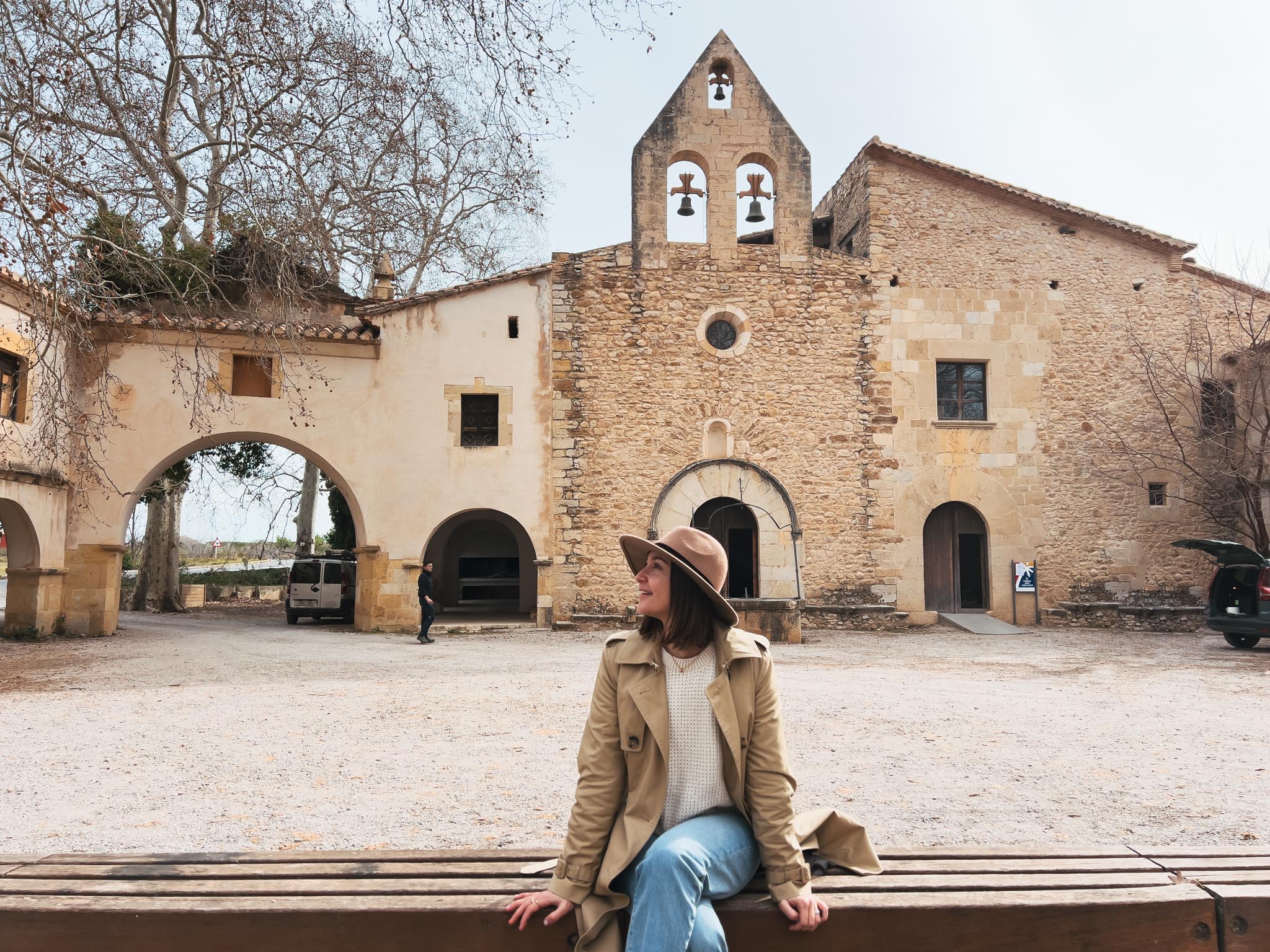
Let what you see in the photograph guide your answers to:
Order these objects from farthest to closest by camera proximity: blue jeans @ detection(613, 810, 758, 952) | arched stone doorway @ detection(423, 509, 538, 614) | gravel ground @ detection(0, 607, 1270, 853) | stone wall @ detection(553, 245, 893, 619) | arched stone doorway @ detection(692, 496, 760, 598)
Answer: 1. arched stone doorway @ detection(423, 509, 538, 614)
2. arched stone doorway @ detection(692, 496, 760, 598)
3. stone wall @ detection(553, 245, 893, 619)
4. gravel ground @ detection(0, 607, 1270, 853)
5. blue jeans @ detection(613, 810, 758, 952)

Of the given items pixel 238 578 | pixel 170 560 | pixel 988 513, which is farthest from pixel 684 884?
pixel 238 578

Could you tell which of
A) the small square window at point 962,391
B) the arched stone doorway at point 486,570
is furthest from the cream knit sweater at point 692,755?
the arched stone doorway at point 486,570

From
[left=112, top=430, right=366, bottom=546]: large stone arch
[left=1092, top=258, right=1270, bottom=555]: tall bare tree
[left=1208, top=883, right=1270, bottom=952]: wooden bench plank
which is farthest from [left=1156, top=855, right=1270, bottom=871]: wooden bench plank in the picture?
[left=1092, top=258, right=1270, bottom=555]: tall bare tree

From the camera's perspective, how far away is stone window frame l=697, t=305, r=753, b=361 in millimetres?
15539

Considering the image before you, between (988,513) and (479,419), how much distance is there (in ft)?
29.9

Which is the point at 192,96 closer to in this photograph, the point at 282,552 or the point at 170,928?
the point at 170,928

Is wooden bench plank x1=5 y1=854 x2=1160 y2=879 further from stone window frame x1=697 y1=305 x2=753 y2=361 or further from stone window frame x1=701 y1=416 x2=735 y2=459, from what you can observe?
stone window frame x1=697 y1=305 x2=753 y2=361

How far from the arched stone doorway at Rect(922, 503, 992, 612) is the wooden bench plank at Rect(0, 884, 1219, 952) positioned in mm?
14121

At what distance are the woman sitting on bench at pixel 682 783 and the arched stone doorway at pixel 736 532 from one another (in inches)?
505

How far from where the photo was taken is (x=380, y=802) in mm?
4824

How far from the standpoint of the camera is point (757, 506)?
49.7ft

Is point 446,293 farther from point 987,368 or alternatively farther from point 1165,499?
point 1165,499

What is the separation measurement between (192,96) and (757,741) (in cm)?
1686

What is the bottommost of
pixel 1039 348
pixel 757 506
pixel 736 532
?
pixel 736 532
